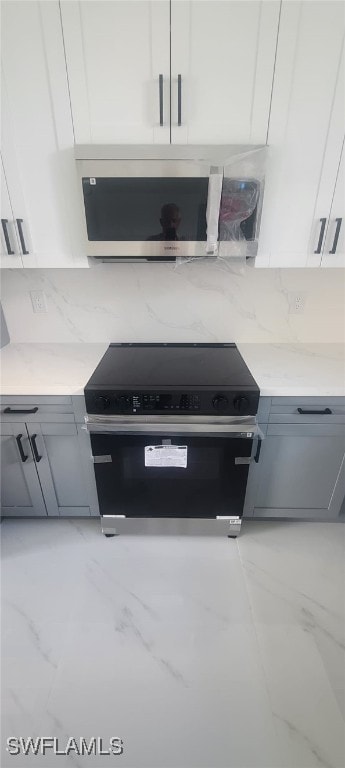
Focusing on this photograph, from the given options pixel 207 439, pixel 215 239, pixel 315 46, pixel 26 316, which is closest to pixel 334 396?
pixel 207 439

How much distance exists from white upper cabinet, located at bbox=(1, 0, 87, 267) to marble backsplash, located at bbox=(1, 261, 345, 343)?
0.30 metres

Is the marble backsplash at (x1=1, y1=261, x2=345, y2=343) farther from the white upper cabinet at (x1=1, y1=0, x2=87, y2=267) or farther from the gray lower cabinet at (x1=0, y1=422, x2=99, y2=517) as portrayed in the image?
the gray lower cabinet at (x1=0, y1=422, x2=99, y2=517)

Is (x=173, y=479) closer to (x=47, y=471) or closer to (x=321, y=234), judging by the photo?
(x=47, y=471)

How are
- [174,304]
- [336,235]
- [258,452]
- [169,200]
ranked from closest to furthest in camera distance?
[169,200]
[336,235]
[258,452]
[174,304]

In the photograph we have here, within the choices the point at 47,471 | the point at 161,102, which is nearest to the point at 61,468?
the point at 47,471

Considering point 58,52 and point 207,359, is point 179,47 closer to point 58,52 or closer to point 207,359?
point 58,52

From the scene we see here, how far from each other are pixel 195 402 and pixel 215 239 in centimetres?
70

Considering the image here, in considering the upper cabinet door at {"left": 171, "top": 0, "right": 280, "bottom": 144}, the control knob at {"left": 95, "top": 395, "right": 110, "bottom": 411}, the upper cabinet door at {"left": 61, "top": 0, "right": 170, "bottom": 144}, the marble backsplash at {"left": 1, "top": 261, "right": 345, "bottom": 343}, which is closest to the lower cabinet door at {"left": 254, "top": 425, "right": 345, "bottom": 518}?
the marble backsplash at {"left": 1, "top": 261, "right": 345, "bottom": 343}

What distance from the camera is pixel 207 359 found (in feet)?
5.73

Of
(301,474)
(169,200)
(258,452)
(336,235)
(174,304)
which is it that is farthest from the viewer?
(174,304)

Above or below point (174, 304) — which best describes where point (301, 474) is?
below

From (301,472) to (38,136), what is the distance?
1946mm

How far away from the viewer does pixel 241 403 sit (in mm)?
1441

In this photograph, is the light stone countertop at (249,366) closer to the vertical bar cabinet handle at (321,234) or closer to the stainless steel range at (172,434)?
the stainless steel range at (172,434)
